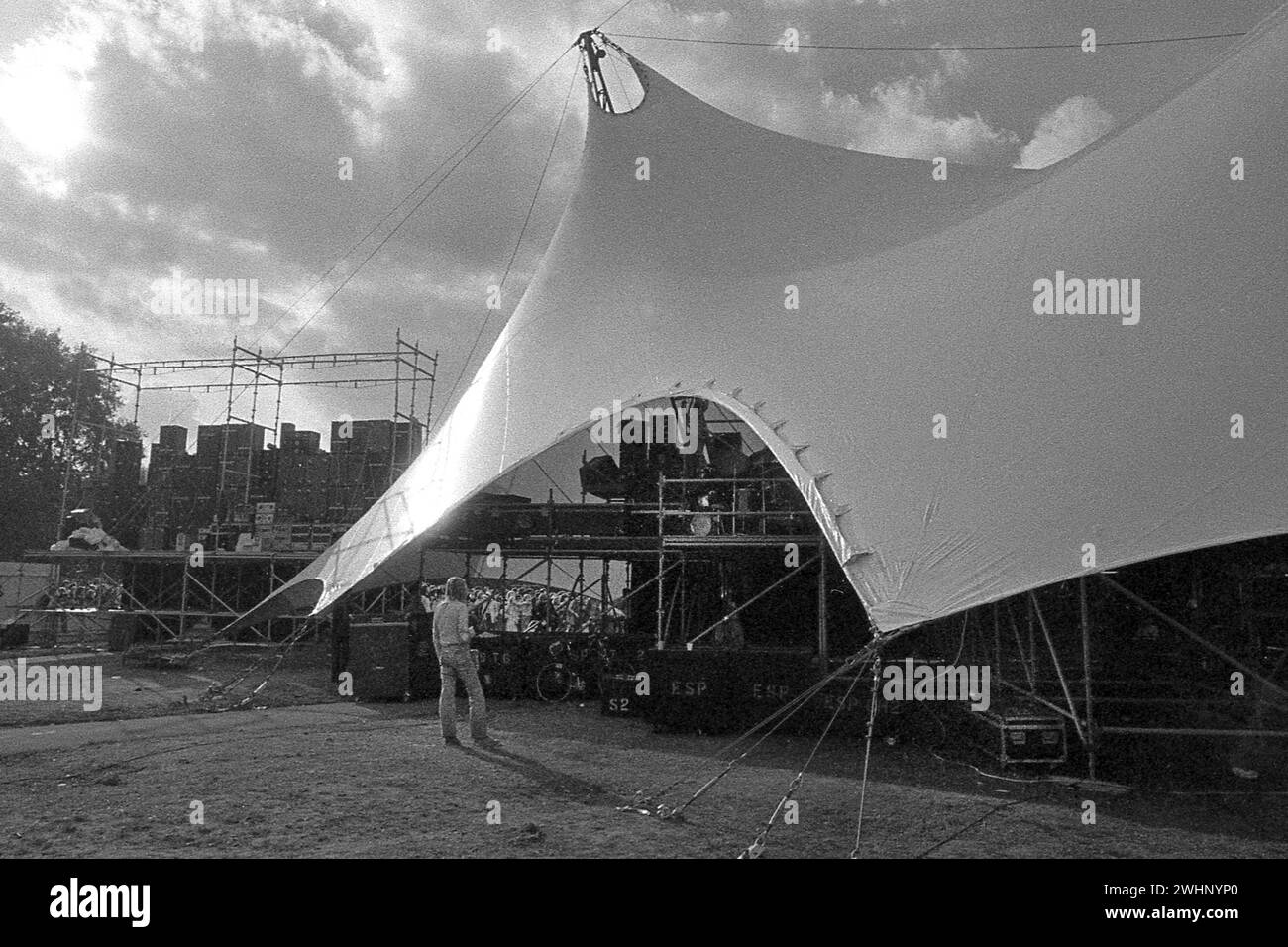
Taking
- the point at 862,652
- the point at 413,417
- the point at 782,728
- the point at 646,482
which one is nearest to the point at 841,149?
the point at 646,482

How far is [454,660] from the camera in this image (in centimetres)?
874

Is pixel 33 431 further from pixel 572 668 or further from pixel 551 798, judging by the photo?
pixel 551 798

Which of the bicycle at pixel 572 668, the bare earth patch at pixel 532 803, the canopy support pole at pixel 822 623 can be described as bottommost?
the bare earth patch at pixel 532 803

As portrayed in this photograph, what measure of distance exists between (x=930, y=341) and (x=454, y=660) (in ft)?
17.0

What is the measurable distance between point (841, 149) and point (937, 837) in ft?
29.0

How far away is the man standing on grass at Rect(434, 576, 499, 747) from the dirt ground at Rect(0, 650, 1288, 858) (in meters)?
0.28

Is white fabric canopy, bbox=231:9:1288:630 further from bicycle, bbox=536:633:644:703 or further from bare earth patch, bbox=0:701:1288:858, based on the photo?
bicycle, bbox=536:633:644:703

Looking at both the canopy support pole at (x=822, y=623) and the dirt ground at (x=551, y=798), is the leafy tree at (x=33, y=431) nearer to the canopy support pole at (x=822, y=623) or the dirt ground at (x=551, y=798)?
the dirt ground at (x=551, y=798)

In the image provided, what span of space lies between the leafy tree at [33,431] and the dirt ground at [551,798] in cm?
3565

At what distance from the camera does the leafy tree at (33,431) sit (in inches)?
1572

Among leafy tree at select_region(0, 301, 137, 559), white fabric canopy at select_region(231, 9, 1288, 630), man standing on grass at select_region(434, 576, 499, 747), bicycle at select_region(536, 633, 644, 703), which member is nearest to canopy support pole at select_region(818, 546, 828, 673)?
white fabric canopy at select_region(231, 9, 1288, 630)

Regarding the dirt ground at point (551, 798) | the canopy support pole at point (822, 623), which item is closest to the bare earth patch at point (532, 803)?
the dirt ground at point (551, 798)

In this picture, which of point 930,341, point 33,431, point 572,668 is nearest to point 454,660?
point 572,668
